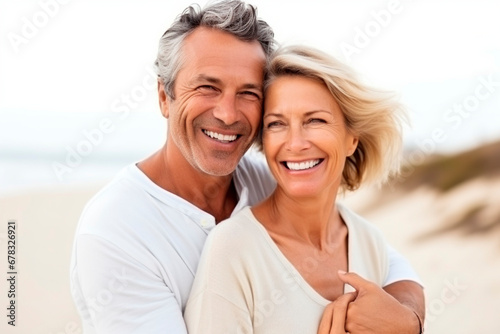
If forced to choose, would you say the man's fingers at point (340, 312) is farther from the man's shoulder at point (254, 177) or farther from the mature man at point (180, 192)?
the man's shoulder at point (254, 177)

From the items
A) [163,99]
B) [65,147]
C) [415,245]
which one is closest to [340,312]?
[163,99]

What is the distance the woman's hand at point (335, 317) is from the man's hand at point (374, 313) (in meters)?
0.02

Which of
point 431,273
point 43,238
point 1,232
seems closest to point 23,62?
point 1,232

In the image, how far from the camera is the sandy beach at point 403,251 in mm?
6930

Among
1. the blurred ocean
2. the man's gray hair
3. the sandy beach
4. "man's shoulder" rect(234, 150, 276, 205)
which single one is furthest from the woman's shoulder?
the blurred ocean

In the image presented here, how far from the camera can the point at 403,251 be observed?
8594 millimetres

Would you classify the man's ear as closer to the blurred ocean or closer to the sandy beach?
the sandy beach

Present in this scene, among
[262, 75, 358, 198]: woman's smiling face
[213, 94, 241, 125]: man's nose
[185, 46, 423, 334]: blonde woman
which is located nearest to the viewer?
[185, 46, 423, 334]: blonde woman

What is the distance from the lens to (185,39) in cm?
235

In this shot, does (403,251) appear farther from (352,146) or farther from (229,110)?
(229,110)

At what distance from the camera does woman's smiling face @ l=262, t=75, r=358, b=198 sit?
2096 mm

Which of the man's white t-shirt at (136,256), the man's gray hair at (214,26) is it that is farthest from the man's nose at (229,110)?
the man's white t-shirt at (136,256)

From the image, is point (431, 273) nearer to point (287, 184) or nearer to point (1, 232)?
point (287, 184)

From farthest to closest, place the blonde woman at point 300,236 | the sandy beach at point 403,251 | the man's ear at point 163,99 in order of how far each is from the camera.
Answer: the sandy beach at point 403,251, the man's ear at point 163,99, the blonde woman at point 300,236
